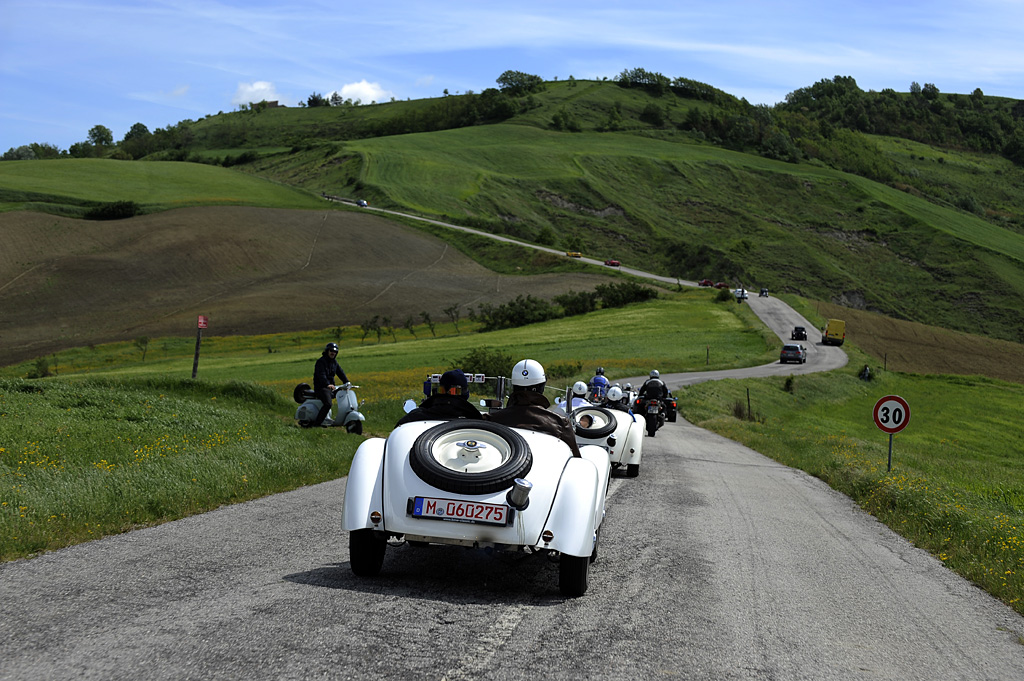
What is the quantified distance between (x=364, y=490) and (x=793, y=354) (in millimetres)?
65803

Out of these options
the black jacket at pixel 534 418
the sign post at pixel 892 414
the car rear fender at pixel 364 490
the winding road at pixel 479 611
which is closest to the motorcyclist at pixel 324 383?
the winding road at pixel 479 611

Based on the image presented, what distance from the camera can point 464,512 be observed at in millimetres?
6211

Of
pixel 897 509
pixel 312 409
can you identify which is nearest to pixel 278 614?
pixel 897 509

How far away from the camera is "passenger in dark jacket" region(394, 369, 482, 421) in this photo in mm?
7738

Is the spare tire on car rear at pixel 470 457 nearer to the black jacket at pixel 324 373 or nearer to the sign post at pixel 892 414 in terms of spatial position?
the black jacket at pixel 324 373

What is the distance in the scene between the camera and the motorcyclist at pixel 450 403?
7.74 m

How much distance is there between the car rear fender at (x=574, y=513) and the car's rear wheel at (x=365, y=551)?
50.5 inches

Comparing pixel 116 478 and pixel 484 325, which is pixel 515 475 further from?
pixel 484 325

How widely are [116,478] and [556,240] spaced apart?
120665mm

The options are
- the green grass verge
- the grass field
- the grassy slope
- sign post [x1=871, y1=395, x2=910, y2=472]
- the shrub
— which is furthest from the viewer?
the grassy slope

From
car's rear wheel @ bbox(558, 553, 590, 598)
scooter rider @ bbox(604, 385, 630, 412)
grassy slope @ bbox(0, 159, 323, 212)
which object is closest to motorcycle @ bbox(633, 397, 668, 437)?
scooter rider @ bbox(604, 385, 630, 412)

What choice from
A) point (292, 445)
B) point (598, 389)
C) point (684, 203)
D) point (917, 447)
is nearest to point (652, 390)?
point (598, 389)

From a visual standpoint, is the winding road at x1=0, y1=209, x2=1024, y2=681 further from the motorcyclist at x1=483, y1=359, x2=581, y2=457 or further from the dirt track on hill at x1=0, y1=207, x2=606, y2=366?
the dirt track on hill at x1=0, y1=207, x2=606, y2=366

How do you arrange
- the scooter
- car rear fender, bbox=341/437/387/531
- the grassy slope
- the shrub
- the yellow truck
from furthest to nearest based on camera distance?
1. the grassy slope
2. the shrub
3. the yellow truck
4. the scooter
5. car rear fender, bbox=341/437/387/531
